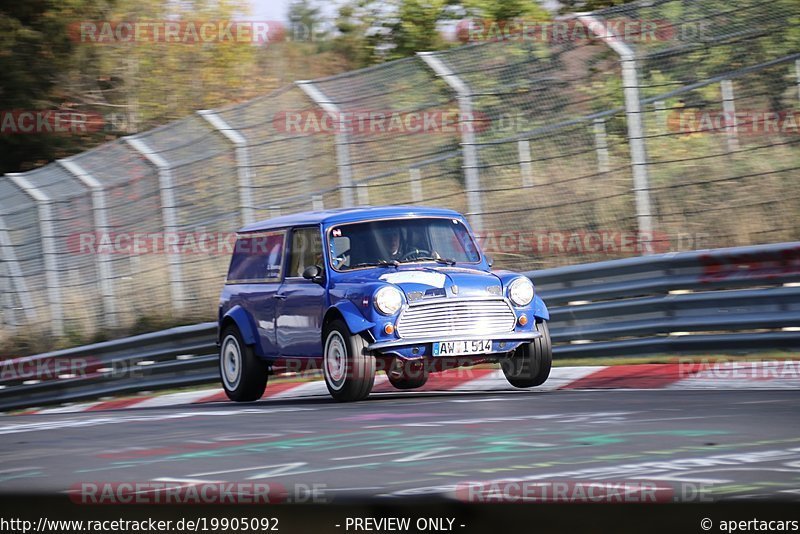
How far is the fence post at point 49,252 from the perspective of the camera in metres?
18.1

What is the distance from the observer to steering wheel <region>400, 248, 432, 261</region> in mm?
10250

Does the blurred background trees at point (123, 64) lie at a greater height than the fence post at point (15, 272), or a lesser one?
greater

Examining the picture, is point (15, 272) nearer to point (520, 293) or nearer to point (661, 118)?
point (661, 118)

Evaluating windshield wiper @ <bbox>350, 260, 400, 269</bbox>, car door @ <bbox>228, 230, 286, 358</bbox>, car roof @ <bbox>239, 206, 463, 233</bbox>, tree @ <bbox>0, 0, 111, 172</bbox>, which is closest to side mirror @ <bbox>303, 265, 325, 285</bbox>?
windshield wiper @ <bbox>350, 260, 400, 269</bbox>

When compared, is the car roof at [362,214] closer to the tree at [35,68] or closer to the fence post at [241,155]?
the fence post at [241,155]

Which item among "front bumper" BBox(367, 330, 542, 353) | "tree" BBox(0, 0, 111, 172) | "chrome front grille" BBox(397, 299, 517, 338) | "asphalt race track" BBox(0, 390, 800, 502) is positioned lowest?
"asphalt race track" BBox(0, 390, 800, 502)

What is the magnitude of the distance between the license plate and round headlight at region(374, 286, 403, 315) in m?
0.39

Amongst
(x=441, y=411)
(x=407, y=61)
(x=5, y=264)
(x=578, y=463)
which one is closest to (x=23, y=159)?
(x=5, y=264)

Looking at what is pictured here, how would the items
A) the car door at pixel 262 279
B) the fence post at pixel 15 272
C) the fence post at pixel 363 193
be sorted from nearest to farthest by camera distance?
the car door at pixel 262 279 → the fence post at pixel 363 193 → the fence post at pixel 15 272

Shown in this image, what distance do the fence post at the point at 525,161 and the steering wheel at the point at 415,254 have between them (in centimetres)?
208

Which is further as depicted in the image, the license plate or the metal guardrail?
the metal guardrail

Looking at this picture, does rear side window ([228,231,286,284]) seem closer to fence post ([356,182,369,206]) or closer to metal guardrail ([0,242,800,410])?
metal guardrail ([0,242,800,410])

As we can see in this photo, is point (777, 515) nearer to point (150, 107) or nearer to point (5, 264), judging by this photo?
point (5, 264)

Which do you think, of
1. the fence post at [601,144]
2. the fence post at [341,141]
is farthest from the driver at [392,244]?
the fence post at [341,141]
